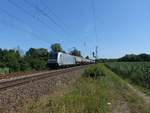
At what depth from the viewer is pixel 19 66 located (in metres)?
42.2

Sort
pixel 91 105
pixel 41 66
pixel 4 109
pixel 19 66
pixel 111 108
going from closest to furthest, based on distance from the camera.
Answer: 1. pixel 4 109
2. pixel 91 105
3. pixel 111 108
4. pixel 19 66
5. pixel 41 66

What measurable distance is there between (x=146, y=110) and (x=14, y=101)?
559 centimetres

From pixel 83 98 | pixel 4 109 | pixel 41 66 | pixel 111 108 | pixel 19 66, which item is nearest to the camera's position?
pixel 4 109

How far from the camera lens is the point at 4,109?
9.84 m

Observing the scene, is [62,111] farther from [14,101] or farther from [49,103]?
[14,101]

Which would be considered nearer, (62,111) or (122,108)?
(62,111)

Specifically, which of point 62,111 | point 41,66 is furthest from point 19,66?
point 62,111

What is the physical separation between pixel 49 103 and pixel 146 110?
4015mm

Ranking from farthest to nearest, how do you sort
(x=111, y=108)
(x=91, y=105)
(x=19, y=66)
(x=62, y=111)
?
(x=19, y=66), (x=111, y=108), (x=91, y=105), (x=62, y=111)

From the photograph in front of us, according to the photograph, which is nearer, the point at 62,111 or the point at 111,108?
the point at 62,111

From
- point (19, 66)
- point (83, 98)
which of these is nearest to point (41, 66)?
point (19, 66)

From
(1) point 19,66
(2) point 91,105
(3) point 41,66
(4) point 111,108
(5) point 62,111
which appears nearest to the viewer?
(5) point 62,111

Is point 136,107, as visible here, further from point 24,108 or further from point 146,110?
point 24,108

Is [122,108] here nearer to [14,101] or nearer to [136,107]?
[136,107]
